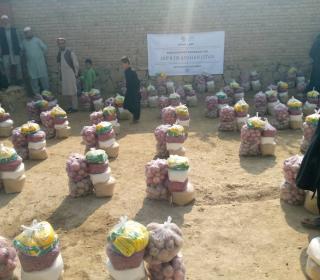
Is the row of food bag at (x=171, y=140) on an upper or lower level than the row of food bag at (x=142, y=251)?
lower

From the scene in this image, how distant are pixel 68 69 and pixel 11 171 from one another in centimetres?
498

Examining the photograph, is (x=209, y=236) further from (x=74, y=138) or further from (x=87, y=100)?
(x=87, y=100)

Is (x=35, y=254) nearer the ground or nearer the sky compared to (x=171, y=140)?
nearer the sky

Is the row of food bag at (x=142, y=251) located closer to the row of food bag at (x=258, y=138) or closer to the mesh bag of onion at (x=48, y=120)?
the row of food bag at (x=258, y=138)

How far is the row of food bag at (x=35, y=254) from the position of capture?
3.15 metres

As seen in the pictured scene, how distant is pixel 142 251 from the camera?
3072mm

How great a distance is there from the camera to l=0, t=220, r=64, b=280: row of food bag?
3.15 m

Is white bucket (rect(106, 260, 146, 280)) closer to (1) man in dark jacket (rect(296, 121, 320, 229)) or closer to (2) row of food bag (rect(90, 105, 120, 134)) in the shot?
(1) man in dark jacket (rect(296, 121, 320, 229))

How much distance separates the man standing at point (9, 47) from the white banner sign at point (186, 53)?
3.71 m

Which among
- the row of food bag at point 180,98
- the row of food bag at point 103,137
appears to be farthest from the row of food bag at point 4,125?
the row of food bag at point 180,98

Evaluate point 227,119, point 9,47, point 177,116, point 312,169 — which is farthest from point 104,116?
point 312,169

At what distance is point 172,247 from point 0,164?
322cm

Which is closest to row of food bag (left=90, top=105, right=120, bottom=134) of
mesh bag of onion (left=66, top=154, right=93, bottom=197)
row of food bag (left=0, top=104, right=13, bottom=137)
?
row of food bag (left=0, top=104, right=13, bottom=137)

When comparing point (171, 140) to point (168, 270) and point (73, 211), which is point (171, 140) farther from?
point (168, 270)
